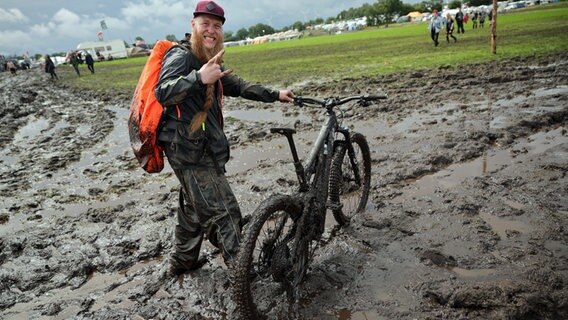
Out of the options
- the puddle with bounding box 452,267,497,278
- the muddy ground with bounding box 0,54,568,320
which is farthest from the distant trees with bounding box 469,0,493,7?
the puddle with bounding box 452,267,497,278

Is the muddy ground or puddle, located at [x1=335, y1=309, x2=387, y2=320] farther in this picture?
the muddy ground

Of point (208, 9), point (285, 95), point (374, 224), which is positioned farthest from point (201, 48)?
point (374, 224)

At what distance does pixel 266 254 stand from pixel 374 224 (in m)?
1.80

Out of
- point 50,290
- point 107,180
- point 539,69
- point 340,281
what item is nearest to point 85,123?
point 107,180

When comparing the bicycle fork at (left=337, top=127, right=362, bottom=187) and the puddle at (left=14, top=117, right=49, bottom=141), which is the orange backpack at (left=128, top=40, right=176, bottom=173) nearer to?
the bicycle fork at (left=337, top=127, right=362, bottom=187)

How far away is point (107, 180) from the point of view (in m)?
6.75

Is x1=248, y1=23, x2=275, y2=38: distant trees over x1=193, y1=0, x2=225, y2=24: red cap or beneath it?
over

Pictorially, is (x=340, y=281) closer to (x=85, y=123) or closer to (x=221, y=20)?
(x=221, y=20)

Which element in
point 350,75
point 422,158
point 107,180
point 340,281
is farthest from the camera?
point 350,75

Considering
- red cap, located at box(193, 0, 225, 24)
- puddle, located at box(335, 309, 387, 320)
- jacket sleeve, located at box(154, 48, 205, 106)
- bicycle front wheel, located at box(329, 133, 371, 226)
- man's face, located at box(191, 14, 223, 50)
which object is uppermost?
red cap, located at box(193, 0, 225, 24)

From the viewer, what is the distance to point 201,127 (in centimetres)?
300

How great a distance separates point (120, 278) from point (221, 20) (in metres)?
2.75

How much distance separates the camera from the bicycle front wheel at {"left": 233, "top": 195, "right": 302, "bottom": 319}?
8.61 feet

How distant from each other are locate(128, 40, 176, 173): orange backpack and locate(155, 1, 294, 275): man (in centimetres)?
8
